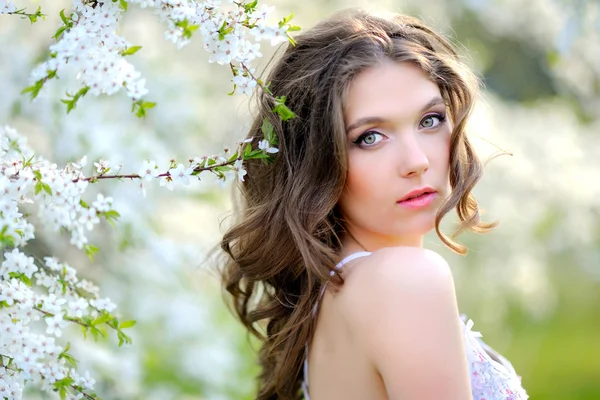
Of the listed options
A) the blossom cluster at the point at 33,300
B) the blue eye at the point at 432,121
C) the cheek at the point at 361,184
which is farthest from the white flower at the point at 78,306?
the blue eye at the point at 432,121

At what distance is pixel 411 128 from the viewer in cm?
176

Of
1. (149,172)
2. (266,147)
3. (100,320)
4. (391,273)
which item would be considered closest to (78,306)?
(100,320)

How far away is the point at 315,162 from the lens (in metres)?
1.84

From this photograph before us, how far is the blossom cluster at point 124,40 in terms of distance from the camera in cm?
148

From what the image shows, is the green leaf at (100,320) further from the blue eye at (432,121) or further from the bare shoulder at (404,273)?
the blue eye at (432,121)

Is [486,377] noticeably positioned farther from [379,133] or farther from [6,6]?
[6,6]

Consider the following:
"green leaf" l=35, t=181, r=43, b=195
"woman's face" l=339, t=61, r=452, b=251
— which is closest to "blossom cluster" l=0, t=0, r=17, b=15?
"green leaf" l=35, t=181, r=43, b=195

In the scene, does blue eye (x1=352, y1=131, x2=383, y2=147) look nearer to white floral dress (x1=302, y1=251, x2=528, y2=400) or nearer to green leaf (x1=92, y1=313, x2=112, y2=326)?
white floral dress (x1=302, y1=251, x2=528, y2=400)

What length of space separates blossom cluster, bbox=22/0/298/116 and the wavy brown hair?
0.32 m

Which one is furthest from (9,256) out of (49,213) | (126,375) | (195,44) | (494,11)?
(494,11)

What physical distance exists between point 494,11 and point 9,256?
4265 mm

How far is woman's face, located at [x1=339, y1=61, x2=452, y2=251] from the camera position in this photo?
5.74 feet

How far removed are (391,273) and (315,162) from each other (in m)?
0.39

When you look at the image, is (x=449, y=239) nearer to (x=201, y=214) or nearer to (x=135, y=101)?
(x=135, y=101)
